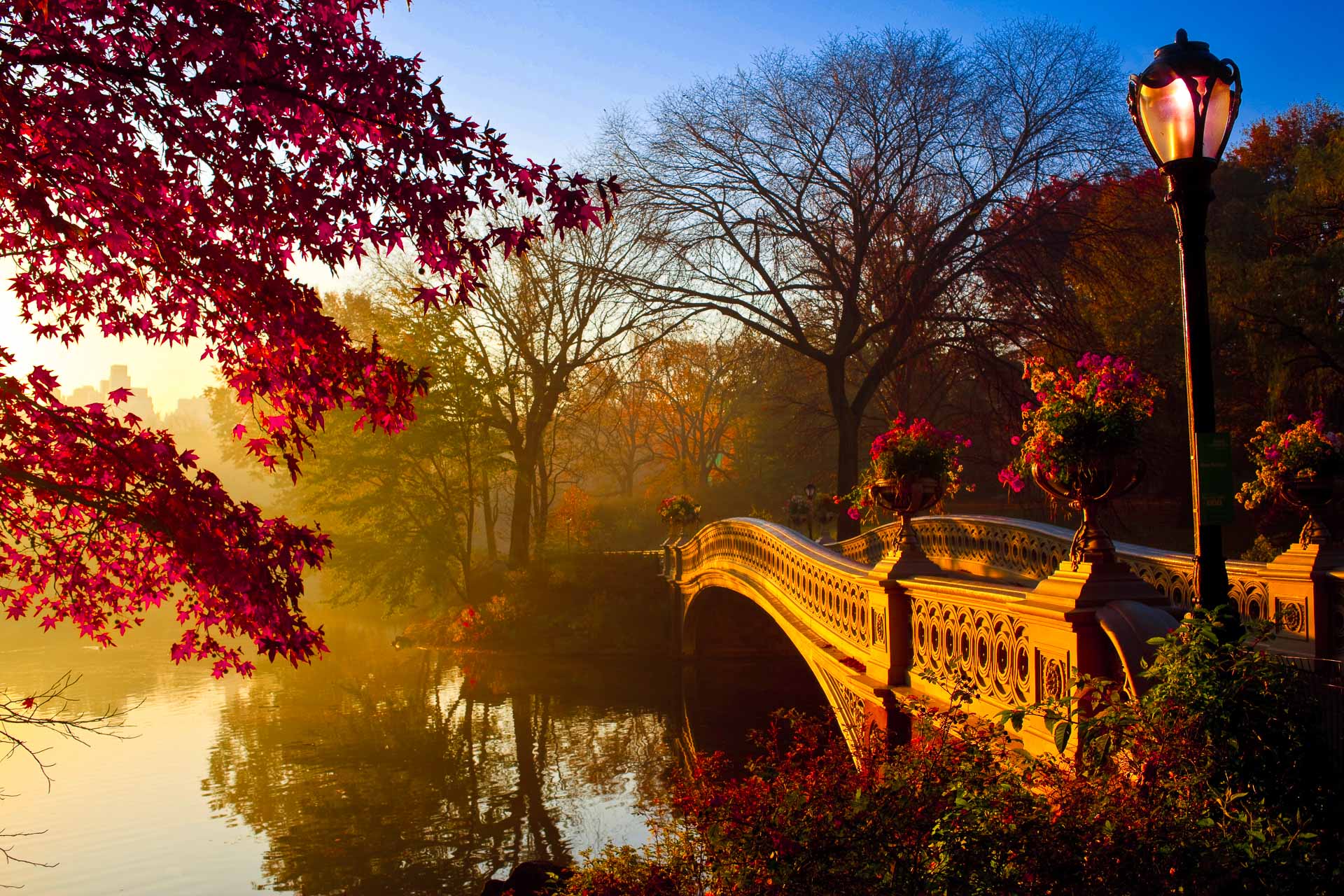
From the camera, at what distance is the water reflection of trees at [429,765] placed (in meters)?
13.5

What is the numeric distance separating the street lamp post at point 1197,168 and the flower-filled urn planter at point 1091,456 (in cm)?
64

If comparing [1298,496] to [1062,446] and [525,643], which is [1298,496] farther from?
[525,643]

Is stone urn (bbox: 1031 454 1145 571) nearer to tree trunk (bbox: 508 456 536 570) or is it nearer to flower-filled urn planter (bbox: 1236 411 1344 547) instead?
flower-filled urn planter (bbox: 1236 411 1344 547)

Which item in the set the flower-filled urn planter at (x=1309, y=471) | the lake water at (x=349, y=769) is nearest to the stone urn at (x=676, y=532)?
the lake water at (x=349, y=769)

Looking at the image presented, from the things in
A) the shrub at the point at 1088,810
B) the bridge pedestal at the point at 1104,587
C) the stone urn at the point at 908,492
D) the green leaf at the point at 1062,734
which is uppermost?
the stone urn at the point at 908,492

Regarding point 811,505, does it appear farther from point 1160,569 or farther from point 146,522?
point 146,522

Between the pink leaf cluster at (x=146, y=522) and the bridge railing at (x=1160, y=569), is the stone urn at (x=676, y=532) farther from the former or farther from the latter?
the pink leaf cluster at (x=146, y=522)

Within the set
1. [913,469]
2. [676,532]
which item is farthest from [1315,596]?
[676,532]

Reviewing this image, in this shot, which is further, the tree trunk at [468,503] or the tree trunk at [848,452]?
the tree trunk at [468,503]

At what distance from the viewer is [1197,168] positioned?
4949 millimetres

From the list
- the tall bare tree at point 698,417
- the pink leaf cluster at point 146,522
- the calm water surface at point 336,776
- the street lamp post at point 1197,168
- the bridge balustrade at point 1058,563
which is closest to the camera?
the pink leaf cluster at point 146,522

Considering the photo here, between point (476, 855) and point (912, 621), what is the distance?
25.4ft

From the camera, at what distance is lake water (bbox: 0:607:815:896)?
1300 cm

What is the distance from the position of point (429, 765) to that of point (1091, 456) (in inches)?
602
